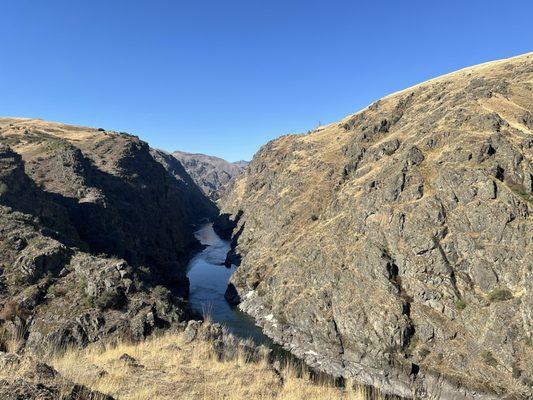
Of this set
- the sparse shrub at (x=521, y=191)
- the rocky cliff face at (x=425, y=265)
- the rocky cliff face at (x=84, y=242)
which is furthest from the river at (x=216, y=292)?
the sparse shrub at (x=521, y=191)

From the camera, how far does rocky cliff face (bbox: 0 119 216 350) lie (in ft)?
109

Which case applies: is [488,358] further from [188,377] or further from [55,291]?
[188,377]

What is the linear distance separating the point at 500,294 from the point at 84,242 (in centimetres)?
7310

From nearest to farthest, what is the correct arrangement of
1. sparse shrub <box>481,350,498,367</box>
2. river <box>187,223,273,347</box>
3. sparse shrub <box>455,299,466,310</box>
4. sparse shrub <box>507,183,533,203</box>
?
sparse shrub <box>481,350,498,367</box>, sparse shrub <box>455,299,466,310</box>, sparse shrub <box>507,183,533,203</box>, river <box>187,223,273,347</box>

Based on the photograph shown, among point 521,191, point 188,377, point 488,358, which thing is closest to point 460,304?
point 488,358

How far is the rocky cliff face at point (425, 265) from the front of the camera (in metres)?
60.6

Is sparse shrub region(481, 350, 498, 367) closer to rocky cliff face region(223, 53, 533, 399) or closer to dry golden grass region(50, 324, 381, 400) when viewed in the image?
rocky cliff face region(223, 53, 533, 399)

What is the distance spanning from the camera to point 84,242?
6825 cm

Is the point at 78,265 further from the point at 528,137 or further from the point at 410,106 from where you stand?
the point at 410,106

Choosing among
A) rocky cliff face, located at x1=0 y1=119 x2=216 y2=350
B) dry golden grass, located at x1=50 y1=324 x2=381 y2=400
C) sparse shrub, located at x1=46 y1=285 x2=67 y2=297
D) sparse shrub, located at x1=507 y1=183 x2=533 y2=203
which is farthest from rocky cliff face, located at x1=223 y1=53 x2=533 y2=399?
sparse shrub, located at x1=46 y1=285 x2=67 y2=297

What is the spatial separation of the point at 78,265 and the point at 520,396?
61410mm

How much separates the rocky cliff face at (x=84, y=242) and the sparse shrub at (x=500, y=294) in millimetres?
54095

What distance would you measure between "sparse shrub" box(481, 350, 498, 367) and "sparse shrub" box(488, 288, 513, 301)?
363 inches

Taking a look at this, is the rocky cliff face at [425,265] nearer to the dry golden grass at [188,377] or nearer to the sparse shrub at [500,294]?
the sparse shrub at [500,294]
